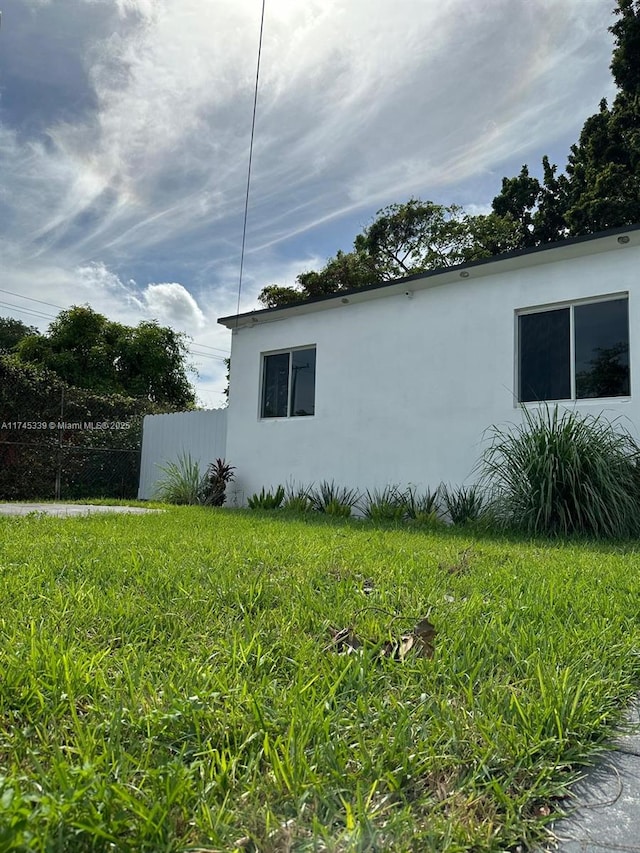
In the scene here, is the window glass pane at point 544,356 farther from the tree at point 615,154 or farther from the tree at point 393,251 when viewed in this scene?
the tree at point 393,251

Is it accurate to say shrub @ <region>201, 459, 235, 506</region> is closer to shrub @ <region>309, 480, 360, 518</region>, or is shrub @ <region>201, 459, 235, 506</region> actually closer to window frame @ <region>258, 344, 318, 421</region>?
window frame @ <region>258, 344, 318, 421</region>

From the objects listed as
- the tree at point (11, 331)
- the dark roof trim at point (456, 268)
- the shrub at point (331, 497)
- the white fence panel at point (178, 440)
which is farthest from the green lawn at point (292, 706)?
the tree at point (11, 331)

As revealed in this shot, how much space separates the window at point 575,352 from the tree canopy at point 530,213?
909cm

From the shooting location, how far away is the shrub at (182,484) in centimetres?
1022

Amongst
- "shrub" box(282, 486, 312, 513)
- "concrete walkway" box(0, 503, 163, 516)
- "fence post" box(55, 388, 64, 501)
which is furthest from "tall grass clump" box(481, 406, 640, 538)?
"fence post" box(55, 388, 64, 501)

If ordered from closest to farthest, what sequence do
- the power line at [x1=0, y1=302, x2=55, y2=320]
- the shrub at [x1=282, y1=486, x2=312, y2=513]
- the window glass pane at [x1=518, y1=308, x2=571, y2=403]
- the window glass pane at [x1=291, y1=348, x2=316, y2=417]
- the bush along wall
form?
the window glass pane at [x1=518, y1=308, x2=571, y2=403], the shrub at [x1=282, y1=486, x2=312, y2=513], the window glass pane at [x1=291, y1=348, x2=316, y2=417], the bush along wall, the power line at [x1=0, y1=302, x2=55, y2=320]

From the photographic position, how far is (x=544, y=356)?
718cm

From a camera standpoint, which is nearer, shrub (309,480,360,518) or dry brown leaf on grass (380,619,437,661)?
dry brown leaf on grass (380,619,437,661)

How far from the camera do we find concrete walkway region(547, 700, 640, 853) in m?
1.16

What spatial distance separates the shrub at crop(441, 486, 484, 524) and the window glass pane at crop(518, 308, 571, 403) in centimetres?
136

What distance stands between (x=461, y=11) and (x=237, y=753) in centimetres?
918

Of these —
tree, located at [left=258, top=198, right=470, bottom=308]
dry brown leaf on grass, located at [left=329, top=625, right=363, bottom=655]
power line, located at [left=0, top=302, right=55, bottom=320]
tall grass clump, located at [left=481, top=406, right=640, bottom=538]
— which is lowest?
dry brown leaf on grass, located at [left=329, top=625, right=363, bottom=655]

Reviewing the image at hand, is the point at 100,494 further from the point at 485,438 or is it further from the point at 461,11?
the point at 461,11

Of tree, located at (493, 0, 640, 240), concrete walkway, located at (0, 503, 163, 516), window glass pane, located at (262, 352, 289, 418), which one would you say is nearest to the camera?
concrete walkway, located at (0, 503, 163, 516)
